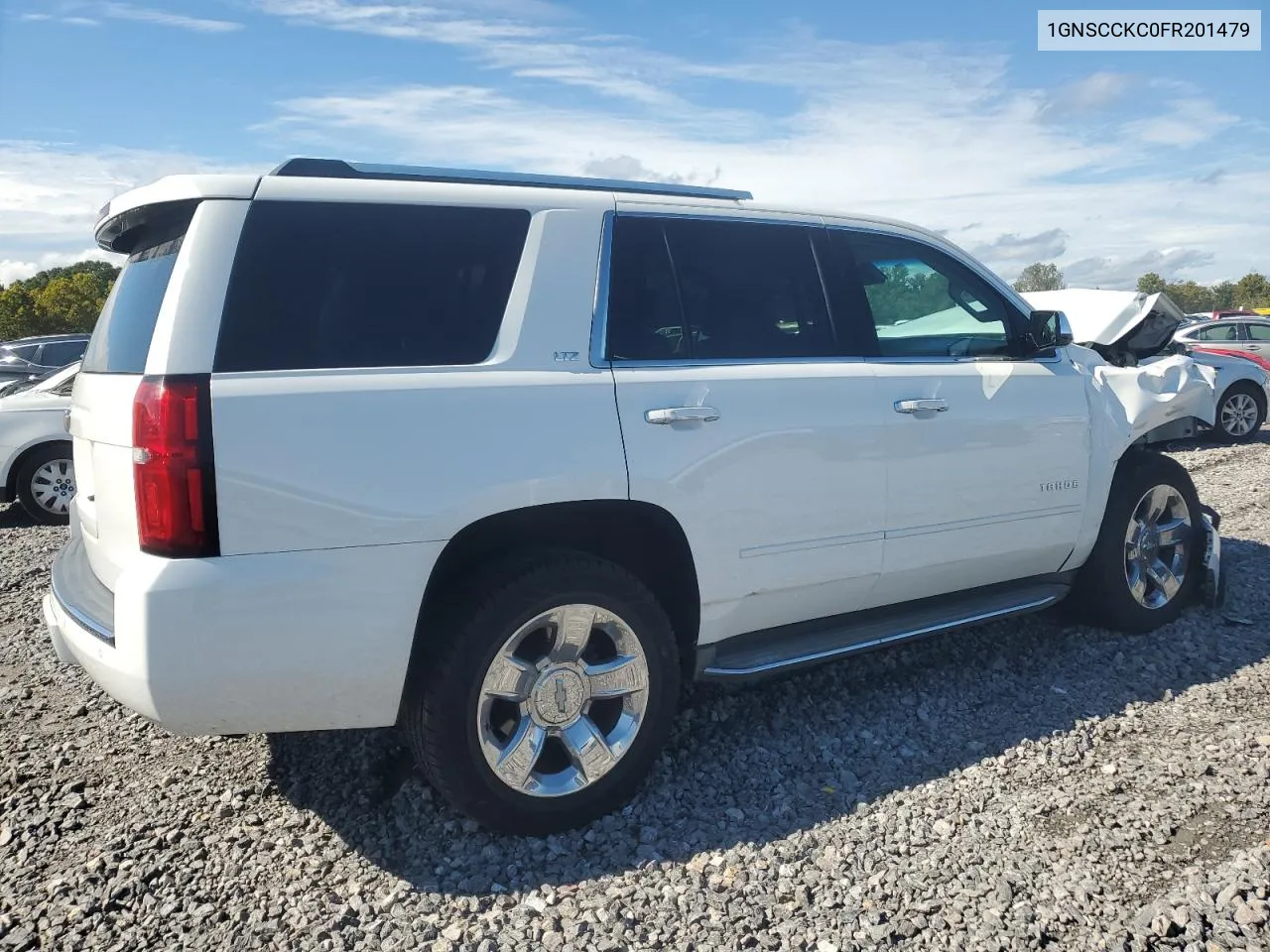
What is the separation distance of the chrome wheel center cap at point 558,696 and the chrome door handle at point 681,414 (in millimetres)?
825

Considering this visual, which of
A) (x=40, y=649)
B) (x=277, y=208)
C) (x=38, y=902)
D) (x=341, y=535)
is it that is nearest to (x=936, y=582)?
(x=341, y=535)

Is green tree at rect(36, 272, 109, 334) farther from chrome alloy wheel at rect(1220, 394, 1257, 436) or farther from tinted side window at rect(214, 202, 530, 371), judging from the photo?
tinted side window at rect(214, 202, 530, 371)

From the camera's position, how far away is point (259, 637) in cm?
249

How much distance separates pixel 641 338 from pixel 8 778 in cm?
266

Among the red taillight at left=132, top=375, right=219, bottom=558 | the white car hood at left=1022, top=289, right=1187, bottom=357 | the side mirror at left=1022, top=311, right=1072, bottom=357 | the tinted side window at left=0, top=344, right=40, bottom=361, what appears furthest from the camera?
the tinted side window at left=0, top=344, right=40, bottom=361

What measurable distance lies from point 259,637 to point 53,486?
22.2ft

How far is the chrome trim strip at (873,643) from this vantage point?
3.27 m

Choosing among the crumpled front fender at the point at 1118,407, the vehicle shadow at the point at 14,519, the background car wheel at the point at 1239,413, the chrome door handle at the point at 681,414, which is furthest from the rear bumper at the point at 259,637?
the background car wheel at the point at 1239,413

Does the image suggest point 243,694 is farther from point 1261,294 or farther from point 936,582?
point 1261,294

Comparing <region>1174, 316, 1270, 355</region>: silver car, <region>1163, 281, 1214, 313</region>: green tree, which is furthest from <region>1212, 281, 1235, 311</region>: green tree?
<region>1174, 316, 1270, 355</region>: silver car

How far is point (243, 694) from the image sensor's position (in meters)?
2.54

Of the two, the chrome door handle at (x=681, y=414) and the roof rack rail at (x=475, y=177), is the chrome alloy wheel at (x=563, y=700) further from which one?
the roof rack rail at (x=475, y=177)

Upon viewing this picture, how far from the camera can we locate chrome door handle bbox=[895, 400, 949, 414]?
3.57m

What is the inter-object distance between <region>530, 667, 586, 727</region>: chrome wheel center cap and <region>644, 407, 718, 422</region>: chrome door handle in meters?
0.82
